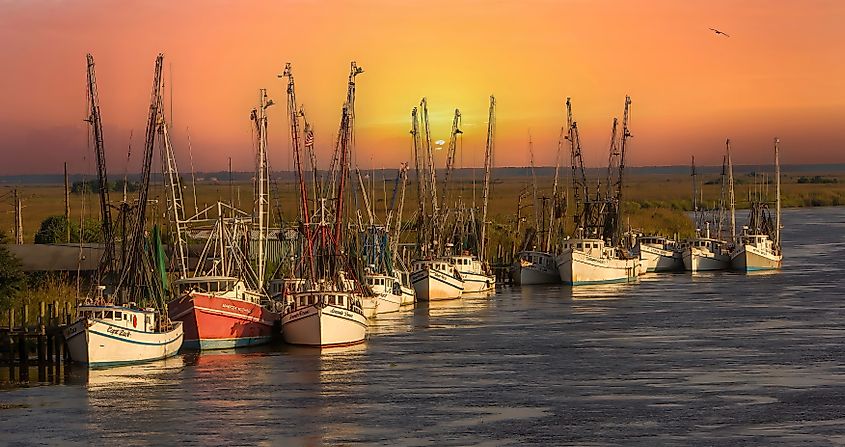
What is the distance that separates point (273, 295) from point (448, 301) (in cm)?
2481

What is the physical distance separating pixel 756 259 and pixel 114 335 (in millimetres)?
92020

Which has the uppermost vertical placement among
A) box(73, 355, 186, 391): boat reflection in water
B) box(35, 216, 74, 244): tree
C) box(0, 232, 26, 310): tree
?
box(35, 216, 74, 244): tree

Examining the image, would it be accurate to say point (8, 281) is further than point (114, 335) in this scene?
Yes

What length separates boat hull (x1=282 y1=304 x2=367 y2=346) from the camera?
3172 inches

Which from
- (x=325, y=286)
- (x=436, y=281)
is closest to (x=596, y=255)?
(x=436, y=281)

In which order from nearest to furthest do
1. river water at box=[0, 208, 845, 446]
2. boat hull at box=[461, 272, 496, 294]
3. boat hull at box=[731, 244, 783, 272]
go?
river water at box=[0, 208, 845, 446], boat hull at box=[461, 272, 496, 294], boat hull at box=[731, 244, 783, 272]

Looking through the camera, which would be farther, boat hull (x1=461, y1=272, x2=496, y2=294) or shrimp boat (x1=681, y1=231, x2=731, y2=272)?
shrimp boat (x1=681, y1=231, x2=731, y2=272)

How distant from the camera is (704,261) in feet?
511

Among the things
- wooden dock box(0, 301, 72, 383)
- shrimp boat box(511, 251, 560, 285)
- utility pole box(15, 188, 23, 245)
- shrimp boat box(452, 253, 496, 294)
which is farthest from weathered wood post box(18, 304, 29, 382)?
shrimp boat box(511, 251, 560, 285)

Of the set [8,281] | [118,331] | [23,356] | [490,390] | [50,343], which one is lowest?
[490,390]

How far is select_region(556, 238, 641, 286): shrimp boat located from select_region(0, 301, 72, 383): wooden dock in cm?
6955

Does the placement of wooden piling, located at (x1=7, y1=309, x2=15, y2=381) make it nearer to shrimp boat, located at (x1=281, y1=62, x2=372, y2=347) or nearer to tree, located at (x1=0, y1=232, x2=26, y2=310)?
tree, located at (x1=0, y1=232, x2=26, y2=310)

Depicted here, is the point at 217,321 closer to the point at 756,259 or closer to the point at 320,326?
the point at 320,326

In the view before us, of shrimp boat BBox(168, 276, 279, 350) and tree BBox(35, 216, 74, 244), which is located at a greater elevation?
tree BBox(35, 216, 74, 244)
